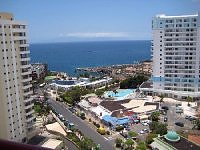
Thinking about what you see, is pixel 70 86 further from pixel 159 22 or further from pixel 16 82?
pixel 16 82

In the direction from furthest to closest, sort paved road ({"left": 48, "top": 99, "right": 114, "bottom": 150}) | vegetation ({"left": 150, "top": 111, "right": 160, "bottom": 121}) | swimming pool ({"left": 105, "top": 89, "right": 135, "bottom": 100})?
swimming pool ({"left": 105, "top": 89, "right": 135, "bottom": 100})
vegetation ({"left": 150, "top": 111, "right": 160, "bottom": 121})
paved road ({"left": 48, "top": 99, "right": 114, "bottom": 150})

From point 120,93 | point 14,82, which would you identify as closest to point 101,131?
point 14,82

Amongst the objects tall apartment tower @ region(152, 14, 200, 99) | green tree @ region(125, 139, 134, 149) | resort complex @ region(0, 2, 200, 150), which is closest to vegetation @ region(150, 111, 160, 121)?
resort complex @ region(0, 2, 200, 150)

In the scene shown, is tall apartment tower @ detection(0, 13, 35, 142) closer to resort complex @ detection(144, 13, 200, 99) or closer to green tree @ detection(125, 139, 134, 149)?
green tree @ detection(125, 139, 134, 149)

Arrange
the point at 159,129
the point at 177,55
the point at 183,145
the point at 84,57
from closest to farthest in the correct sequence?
the point at 183,145, the point at 159,129, the point at 177,55, the point at 84,57

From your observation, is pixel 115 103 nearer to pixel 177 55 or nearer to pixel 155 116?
pixel 155 116

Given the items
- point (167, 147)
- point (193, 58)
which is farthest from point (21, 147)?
point (193, 58)

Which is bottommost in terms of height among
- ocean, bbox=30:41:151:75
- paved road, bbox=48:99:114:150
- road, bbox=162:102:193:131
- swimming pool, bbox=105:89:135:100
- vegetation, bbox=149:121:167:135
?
paved road, bbox=48:99:114:150

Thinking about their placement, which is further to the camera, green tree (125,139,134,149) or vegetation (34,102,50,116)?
Result: vegetation (34,102,50,116)
